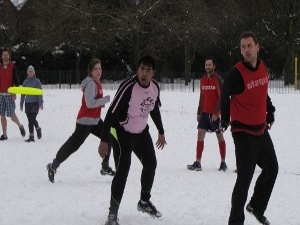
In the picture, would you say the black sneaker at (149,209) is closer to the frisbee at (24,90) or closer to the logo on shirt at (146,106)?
the logo on shirt at (146,106)

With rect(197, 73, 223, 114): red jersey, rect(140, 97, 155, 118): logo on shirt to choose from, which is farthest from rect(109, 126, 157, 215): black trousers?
rect(197, 73, 223, 114): red jersey

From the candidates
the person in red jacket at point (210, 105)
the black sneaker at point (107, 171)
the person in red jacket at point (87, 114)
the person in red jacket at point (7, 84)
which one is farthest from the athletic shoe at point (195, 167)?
the person in red jacket at point (7, 84)

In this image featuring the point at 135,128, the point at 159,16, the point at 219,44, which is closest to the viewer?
the point at 135,128

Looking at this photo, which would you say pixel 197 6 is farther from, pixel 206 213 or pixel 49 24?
pixel 206 213

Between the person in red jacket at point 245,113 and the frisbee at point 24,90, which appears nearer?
the person in red jacket at point 245,113

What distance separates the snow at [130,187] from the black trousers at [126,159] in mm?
286

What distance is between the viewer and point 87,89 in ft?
24.3

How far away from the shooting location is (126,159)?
5492mm

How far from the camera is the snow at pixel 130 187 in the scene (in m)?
5.73

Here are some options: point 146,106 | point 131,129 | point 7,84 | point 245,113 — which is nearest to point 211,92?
point 146,106

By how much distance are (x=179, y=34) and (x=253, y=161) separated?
29210mm

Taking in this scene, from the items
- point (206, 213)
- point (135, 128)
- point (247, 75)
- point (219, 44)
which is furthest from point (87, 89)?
point (219, 44)

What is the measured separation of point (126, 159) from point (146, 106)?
596mm

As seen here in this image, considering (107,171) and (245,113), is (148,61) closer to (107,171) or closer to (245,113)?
(245,113)
